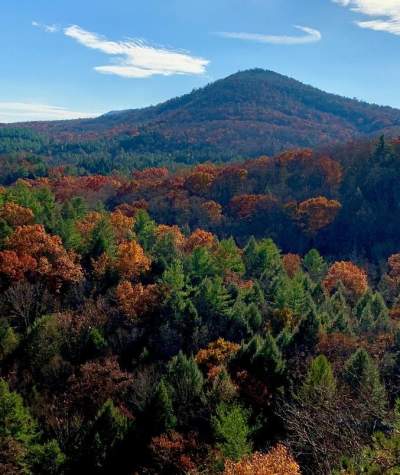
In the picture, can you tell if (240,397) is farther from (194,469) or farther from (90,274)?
(90,274)

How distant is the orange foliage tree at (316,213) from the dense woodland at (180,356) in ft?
59.1

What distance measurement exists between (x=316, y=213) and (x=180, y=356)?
76658 mm

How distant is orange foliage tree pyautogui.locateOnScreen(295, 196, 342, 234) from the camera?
106 m

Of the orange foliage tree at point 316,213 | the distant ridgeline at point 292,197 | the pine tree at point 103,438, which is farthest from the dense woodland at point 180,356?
the orange foliage tree at point 316,213

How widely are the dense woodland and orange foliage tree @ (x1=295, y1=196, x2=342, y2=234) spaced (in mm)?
18023

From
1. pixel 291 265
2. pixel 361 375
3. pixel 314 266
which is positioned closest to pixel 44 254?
pixel 361 375

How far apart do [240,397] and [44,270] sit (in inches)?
1077

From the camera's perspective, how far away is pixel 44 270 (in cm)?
5238

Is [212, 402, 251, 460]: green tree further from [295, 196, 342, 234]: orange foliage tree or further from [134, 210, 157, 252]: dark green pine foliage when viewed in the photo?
[295, 196, 342, 234]: orange foliage tree

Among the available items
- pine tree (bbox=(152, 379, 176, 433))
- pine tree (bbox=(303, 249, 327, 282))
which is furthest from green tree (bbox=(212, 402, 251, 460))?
pine tree (bbox=(303, 249, 327, 282))

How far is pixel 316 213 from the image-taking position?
106875mm

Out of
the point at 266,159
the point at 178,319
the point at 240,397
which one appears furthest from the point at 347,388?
the point at 266,159

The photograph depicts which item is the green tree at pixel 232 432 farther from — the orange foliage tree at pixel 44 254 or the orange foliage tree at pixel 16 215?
the orange foliage tree at pixel 16 215

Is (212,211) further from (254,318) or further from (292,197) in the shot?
(254,318)
